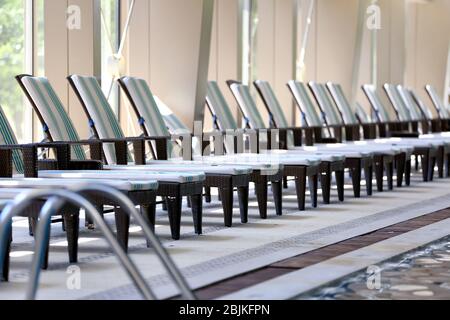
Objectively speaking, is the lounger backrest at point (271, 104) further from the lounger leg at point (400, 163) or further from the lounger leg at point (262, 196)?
the lounger leg at point (262, 196)

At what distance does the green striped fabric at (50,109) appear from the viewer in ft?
24.1

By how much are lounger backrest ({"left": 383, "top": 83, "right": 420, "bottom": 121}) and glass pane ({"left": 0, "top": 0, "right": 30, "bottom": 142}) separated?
556cm

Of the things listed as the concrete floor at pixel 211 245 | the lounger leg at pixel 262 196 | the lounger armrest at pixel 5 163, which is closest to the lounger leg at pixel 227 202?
the concrete floor at pixel 211 245

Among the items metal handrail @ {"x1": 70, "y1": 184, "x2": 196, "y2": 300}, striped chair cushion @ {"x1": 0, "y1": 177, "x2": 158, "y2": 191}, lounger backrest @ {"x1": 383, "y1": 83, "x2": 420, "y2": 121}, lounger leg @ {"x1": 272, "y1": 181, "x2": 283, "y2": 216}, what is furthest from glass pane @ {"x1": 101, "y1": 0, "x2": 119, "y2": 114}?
metal handrail @ {"x1": 70, "y1": 184, "x2": 196, "y2": 300}

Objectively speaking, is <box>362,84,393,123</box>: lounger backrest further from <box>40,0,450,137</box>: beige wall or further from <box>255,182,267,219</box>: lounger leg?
<box>255,182,267,219</box>: lounger leg

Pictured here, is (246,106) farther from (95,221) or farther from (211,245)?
(95,221)

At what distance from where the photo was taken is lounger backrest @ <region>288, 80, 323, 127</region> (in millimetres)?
11406

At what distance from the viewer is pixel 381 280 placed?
5051mm

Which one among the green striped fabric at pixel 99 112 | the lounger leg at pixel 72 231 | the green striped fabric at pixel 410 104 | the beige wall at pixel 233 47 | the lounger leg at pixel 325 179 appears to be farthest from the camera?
the green striped fabric at pixel 410 104

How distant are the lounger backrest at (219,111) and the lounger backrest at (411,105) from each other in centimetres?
520

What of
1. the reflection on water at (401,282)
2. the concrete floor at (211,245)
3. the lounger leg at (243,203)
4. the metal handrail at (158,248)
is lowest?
the concrete floor at (211,245)

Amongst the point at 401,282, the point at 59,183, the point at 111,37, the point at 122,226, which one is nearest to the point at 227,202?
the point at 122,226

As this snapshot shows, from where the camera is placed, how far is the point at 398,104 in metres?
14.6

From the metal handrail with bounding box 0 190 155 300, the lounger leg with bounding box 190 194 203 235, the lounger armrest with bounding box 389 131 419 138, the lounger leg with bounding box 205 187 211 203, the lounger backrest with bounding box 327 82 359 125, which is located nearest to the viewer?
the metal handrail with bounding box 0 190 155 300
